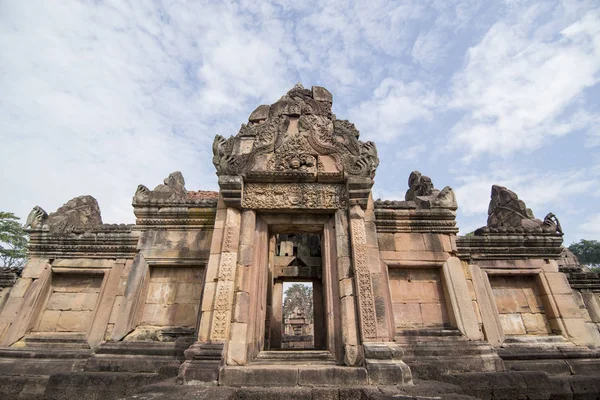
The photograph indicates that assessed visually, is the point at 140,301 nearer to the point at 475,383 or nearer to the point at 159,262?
the point at 159,262

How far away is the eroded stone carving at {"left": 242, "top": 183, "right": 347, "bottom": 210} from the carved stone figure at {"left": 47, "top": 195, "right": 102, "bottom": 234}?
4523mm

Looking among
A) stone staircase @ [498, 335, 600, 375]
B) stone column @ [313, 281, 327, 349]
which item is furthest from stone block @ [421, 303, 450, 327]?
stone column @ [313, 281, 327, 349]

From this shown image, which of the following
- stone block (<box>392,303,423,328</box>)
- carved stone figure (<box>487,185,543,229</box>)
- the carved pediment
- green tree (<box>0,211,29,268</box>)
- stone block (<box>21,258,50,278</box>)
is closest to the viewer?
the carved pediment

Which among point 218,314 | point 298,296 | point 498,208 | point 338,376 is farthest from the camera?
point 298,296

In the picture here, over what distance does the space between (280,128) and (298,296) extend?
19960 mm

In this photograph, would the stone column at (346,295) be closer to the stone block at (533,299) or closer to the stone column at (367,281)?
the stone column at (367,281)

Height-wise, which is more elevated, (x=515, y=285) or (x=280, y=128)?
(x=280, y=128)

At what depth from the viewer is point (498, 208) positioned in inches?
365

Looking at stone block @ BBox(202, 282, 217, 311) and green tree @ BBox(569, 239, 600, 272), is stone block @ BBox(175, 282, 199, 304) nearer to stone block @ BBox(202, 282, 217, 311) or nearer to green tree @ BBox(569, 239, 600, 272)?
stone block @ BBox(202, 282, 217, 311)

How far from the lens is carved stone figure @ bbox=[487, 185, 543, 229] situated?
8.48 meters

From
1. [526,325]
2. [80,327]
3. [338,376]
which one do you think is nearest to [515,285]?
[526,325]

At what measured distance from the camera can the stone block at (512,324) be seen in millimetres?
6625

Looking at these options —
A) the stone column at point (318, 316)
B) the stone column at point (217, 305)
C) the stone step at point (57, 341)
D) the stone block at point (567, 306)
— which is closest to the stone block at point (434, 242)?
the stone block at point (567, 306)

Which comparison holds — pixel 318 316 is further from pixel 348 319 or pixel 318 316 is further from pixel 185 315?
pixel 348 319
